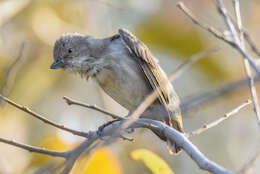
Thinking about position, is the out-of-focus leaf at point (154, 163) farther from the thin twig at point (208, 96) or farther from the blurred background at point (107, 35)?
the blurred background at point (107, 35)

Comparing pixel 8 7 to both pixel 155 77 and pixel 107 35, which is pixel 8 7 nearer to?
pixel 107 35

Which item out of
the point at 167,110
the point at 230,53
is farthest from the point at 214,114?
the point at 167,110

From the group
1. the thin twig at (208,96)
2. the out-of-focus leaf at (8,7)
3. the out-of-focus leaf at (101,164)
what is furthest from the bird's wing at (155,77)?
the out-of-focus leaf at (8,7)

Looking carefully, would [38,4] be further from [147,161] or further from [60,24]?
[147,161]

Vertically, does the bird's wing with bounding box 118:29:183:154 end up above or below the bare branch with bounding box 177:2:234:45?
below

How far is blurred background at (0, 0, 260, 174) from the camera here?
7801mm

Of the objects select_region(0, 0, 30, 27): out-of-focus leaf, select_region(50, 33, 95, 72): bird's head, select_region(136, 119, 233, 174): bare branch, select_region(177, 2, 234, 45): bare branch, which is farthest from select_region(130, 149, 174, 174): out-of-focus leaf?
select_region(0, 0, 30, 27): out-of-focus leaf

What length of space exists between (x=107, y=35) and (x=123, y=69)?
8.75 ft

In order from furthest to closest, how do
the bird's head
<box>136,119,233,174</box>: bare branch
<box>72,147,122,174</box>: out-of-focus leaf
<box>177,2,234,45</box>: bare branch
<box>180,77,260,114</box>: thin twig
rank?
1. the bird's head
2. <box>72,147,122,174</box>: out-of-focus leaf
3. <box>177,2,234,45</box>: bare branch
4. <box>136,119,233,174</box>: bare branch
5. <box>180,77,260,114</box>: thin twig

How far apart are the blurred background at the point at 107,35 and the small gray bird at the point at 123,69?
6.43ft

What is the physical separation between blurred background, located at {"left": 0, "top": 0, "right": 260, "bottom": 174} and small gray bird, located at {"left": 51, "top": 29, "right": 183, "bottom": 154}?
1961 millimetres

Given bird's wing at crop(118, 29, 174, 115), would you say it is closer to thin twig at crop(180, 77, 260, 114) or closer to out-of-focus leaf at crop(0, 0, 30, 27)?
thin twig at crop(180, 77, 260, 114)

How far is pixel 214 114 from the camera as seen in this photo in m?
9.54

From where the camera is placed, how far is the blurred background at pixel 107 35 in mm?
7801
